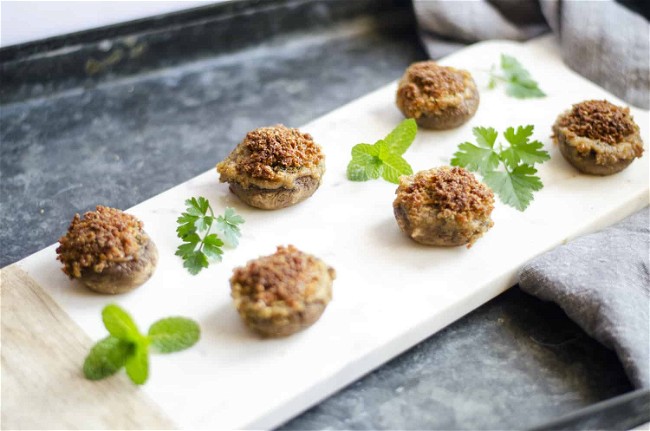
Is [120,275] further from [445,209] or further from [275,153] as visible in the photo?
[445,209]

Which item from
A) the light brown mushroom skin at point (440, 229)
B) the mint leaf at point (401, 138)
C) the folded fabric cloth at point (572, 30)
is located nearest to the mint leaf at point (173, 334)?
the light brown mushroom skin at point (440, 229)

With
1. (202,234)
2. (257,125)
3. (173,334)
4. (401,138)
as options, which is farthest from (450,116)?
(173,334)

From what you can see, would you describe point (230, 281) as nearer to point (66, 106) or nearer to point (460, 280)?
point (460, 280)

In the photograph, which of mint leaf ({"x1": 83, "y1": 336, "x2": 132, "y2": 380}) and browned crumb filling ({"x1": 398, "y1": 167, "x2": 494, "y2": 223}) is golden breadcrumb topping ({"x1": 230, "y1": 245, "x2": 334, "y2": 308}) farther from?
browned crumb filling ({"x1": 398, "y1": 167, "x2": 494, "y2": 223})

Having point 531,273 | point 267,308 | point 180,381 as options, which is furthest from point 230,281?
point 531,273

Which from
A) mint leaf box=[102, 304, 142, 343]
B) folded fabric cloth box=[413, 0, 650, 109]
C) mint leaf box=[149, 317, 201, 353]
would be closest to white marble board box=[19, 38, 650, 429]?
mint leaf box=[149, 317, 201, 353]
